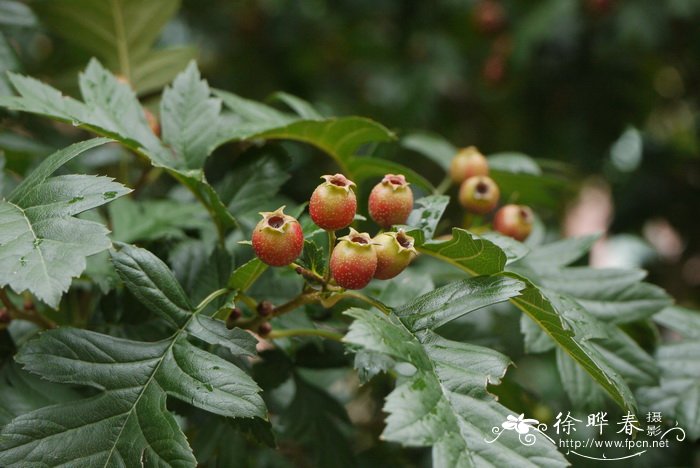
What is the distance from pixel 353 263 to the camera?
682 millimetres

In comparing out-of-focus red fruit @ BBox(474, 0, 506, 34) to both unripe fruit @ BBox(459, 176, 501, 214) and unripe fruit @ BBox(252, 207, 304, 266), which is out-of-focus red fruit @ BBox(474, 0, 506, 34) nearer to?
unripe fruit @ BBox(459, 176, 501, 214)

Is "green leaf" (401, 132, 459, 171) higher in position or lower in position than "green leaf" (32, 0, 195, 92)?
lower

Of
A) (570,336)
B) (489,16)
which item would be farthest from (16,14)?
(489,16)

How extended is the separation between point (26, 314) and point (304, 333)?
0.34 metres

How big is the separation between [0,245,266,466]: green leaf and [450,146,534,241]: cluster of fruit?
44 cm

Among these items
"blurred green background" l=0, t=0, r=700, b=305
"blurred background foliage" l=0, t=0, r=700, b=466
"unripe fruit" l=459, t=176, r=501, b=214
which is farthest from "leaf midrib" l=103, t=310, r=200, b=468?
"blurred green background" l=0, t=0, r=700, b=305

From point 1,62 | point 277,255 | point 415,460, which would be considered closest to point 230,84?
point 1,62

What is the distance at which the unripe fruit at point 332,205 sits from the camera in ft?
2.32

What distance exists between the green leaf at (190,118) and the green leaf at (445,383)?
0.38 metres

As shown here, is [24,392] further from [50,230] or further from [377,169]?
[377,169]

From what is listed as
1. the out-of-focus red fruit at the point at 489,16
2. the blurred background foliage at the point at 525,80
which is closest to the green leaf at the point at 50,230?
the blurred background foliage at the point at 525,80

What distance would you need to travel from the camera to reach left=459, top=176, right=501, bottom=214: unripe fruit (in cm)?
100

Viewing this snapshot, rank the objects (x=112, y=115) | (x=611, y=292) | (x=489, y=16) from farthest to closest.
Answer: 1. (x=489, y=16)
2. (x=611, y=292)
3. (x=112, y=115)

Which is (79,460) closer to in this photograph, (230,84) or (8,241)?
(8,241)
